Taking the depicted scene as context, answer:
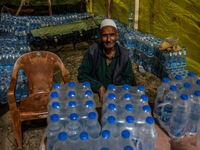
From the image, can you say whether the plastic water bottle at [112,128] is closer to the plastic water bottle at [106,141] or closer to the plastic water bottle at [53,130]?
the plastic water bottle at [106,141]

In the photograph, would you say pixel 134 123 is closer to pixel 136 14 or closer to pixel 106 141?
pixel 106 141

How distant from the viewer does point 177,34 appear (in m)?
5.43

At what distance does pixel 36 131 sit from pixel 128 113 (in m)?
2.96

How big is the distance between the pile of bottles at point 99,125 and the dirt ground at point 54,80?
826 millimetres

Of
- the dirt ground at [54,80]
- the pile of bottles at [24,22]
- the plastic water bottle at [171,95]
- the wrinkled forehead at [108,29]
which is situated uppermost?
the wrinkled forehead at [108,29]

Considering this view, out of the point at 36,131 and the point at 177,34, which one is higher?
the point at 177,34

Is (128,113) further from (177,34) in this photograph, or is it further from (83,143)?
(177,34)

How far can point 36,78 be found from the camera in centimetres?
363

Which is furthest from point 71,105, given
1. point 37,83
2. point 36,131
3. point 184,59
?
point 184,59

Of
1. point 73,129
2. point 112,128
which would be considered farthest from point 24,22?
point 112,128

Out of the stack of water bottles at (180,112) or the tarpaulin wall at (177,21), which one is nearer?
the stack of water bottles at (180,112)

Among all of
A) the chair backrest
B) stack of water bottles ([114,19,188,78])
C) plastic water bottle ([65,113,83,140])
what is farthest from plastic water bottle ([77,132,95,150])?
stack of water bottles ([114,19,188,78])

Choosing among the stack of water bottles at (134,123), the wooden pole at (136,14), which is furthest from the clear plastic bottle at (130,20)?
the stack of water bottles at (134,123)

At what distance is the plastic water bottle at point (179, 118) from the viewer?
6.26 feet
